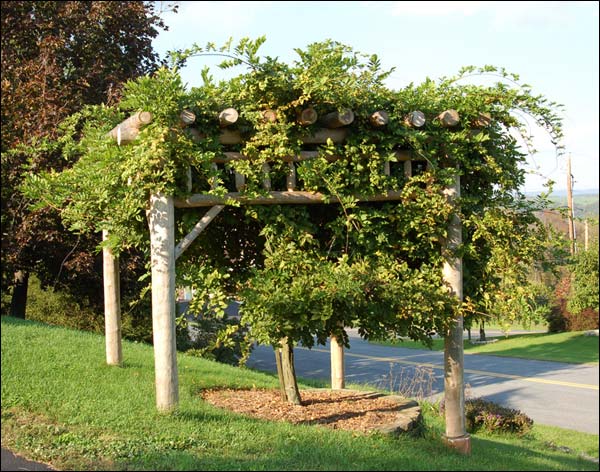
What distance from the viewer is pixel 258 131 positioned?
20.1 ft

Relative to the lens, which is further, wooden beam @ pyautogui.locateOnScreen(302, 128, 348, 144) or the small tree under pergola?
wooden beam @ pyautogui.locateOnScreen(302, 128, 348, 144)

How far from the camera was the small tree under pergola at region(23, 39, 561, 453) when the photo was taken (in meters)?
5.93

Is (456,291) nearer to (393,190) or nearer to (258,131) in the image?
(393,190)

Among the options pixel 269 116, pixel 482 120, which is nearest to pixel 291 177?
pixel 269 116

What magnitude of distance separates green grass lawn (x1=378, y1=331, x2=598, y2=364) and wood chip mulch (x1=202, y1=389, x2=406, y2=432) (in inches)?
622

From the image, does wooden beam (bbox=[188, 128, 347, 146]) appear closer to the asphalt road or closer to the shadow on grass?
the shadow on grass

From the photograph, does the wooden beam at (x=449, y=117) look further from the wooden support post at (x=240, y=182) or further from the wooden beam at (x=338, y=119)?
the wooden support post at (x=240, y=182)

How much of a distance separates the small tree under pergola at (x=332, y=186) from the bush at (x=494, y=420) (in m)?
4.13

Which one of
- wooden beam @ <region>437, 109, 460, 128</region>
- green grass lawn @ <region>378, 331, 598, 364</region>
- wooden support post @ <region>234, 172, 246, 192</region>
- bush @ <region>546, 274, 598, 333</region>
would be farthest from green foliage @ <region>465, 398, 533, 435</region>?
bush @ <region>546, 274, 598, 333</region>

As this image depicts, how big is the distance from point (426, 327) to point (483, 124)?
6.77 ft

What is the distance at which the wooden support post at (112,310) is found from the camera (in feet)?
26.5

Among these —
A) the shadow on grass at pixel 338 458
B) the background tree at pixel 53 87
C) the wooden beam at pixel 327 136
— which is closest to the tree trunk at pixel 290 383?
the shadow on grass at pixel 338 458

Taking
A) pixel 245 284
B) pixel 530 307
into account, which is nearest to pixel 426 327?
pixel 530 307

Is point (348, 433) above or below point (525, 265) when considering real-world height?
below
